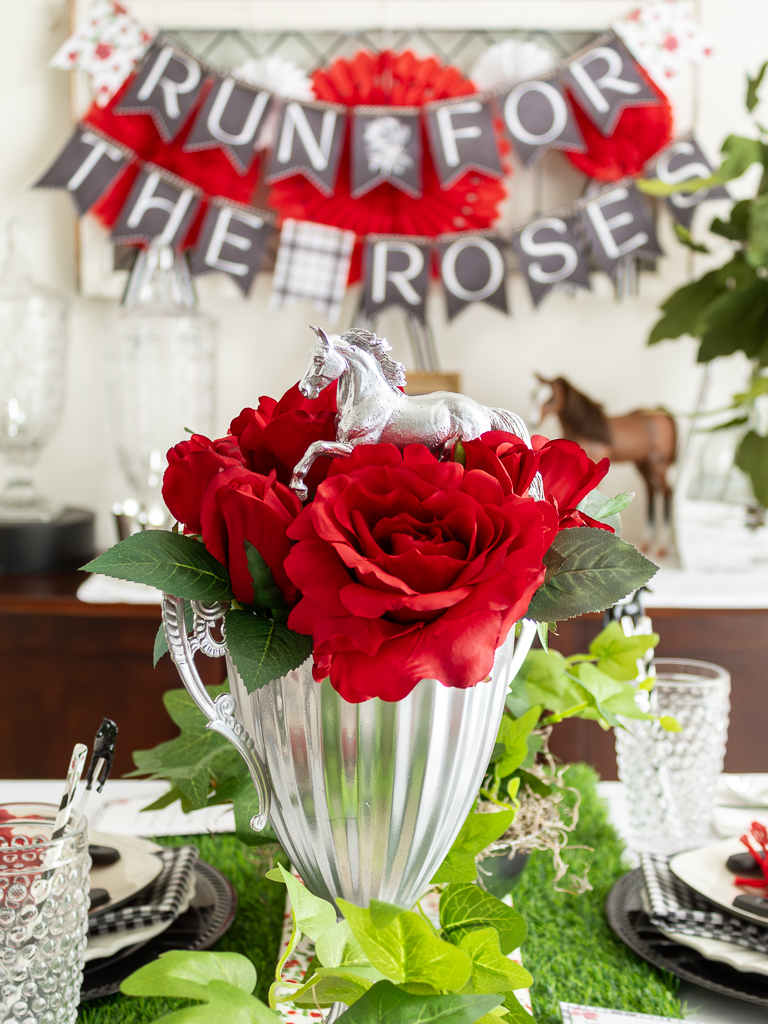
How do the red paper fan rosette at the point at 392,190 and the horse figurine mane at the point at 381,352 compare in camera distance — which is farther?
the red paper fan rosette at the point at 392,190

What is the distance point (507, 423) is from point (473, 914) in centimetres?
26

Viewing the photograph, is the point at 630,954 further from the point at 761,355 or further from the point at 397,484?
the point at 761,355

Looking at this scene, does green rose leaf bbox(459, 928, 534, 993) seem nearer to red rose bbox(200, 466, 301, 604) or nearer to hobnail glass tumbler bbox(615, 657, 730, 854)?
red rose bbox(200, 466, 301, 604)

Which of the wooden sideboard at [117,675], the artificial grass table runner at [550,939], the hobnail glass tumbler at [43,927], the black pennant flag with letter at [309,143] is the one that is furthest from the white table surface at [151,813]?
the black pennant flag with letter at [309,143]

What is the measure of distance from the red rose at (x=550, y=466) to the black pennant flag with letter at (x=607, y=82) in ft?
5.28

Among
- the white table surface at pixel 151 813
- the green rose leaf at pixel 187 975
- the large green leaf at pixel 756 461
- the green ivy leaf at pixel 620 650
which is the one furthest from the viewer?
the large green leaf at pixel 756 461

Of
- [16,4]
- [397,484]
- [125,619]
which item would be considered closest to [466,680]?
[397,484]

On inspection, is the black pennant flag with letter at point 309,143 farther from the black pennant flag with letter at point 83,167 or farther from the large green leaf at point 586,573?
the large green leaf at point 586,573

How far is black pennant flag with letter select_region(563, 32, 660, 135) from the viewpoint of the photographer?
6.02 feet

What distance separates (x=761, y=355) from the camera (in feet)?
5.44

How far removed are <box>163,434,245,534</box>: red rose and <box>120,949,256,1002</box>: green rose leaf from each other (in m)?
0.19

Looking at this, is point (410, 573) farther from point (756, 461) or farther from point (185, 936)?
point (756, 461)

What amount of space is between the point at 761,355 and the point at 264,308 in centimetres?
104

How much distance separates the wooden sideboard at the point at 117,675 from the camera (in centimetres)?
168
